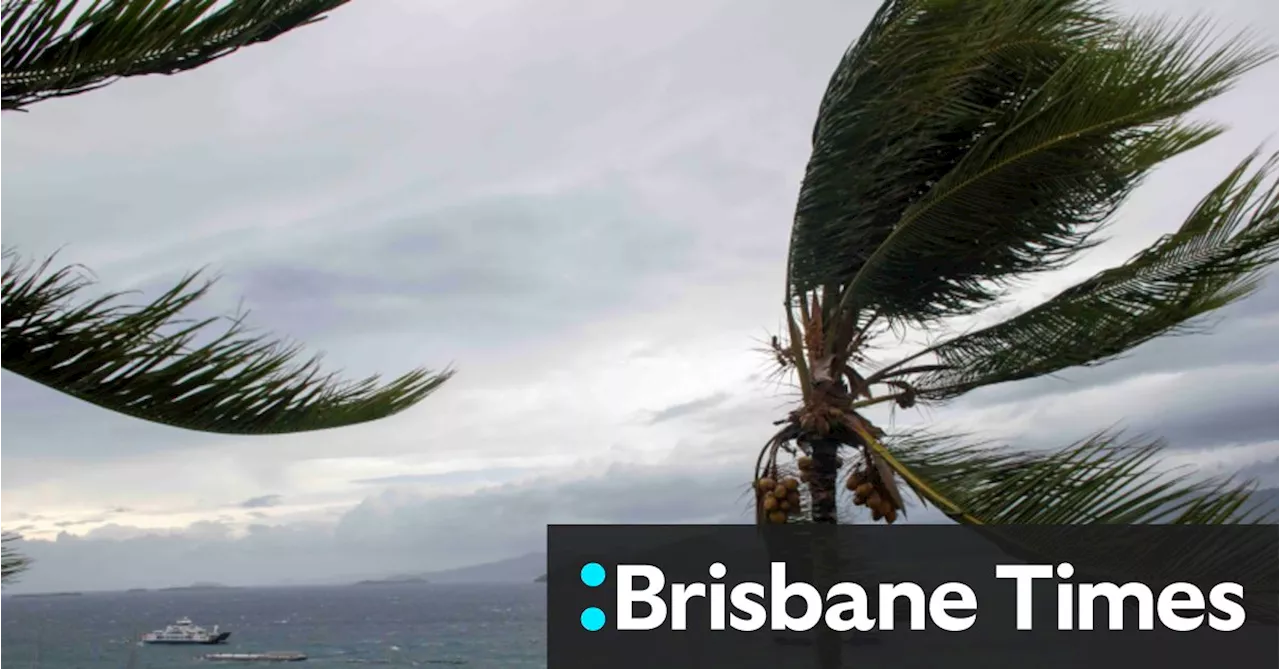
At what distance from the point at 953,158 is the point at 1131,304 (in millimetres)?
1546

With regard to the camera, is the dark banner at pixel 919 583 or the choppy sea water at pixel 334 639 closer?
the dark banner at pixel 919 583

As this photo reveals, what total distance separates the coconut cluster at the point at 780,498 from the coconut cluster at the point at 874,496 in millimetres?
488

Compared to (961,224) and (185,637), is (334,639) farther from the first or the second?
(961,224)

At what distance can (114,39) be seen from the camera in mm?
3053

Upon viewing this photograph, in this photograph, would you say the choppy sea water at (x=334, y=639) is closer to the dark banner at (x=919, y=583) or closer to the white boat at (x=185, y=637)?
the white boat at (x=185, y=637)

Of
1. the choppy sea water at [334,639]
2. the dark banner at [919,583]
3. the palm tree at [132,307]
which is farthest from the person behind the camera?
the choppy sea water at [334,639]

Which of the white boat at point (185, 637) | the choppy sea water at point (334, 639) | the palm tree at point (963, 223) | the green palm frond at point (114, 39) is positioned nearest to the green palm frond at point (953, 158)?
→ the palm tree at point (963, 223)

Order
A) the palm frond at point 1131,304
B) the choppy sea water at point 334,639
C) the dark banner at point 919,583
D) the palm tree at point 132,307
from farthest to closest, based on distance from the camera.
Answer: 1. the choppy sea water at point 334,639
2. the palm frond at point 1131,304
3. the dark banner at point 919,583
4. the palm tree at point 132,307

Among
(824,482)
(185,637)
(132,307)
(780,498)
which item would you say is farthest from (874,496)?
(185,637)

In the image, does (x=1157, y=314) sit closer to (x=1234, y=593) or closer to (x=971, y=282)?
(x=971, y=282)

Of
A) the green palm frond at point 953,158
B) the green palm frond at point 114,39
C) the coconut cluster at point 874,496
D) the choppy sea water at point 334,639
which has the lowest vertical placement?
the choppy sea water at point 334,639

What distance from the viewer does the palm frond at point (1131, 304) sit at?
731 centimetres

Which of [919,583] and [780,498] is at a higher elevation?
[780,498]

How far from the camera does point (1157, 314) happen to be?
26.9 feet
